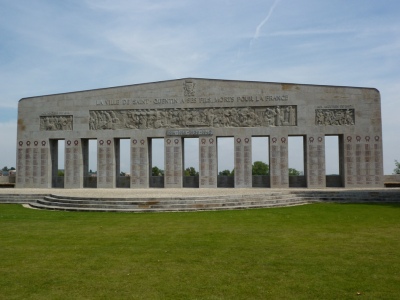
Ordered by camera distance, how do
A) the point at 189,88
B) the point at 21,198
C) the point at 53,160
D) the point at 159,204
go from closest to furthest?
the point at 159,204 < the point at 21,198 < the point at 189,88 < the point at 53,160

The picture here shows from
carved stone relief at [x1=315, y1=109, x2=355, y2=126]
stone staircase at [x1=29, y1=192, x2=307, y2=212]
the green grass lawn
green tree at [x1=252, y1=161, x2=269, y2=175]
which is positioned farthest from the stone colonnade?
green tree at [x1=252, y1=161, x2=269, y2=175]

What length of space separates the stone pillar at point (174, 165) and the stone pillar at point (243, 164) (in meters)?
4.05

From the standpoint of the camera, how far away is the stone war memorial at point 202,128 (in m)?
26.9

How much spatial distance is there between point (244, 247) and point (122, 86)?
2290 cm

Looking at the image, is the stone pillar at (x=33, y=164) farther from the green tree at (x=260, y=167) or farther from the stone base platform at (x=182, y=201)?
the green tree at (x=260, y=167)

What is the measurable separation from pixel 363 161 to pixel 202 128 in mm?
11445

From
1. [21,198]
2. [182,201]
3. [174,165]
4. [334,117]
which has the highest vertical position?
[334,117]

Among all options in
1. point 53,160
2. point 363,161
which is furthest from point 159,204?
point 53,160

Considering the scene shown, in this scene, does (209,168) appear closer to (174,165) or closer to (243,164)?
(243,164)

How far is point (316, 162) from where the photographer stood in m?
26.9

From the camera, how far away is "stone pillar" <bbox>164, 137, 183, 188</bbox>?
1097 inches

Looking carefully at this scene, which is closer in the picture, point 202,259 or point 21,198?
point 202,259

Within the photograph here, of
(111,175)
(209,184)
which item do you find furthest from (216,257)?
(111,175)

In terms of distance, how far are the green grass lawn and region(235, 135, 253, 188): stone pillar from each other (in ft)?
47.7
